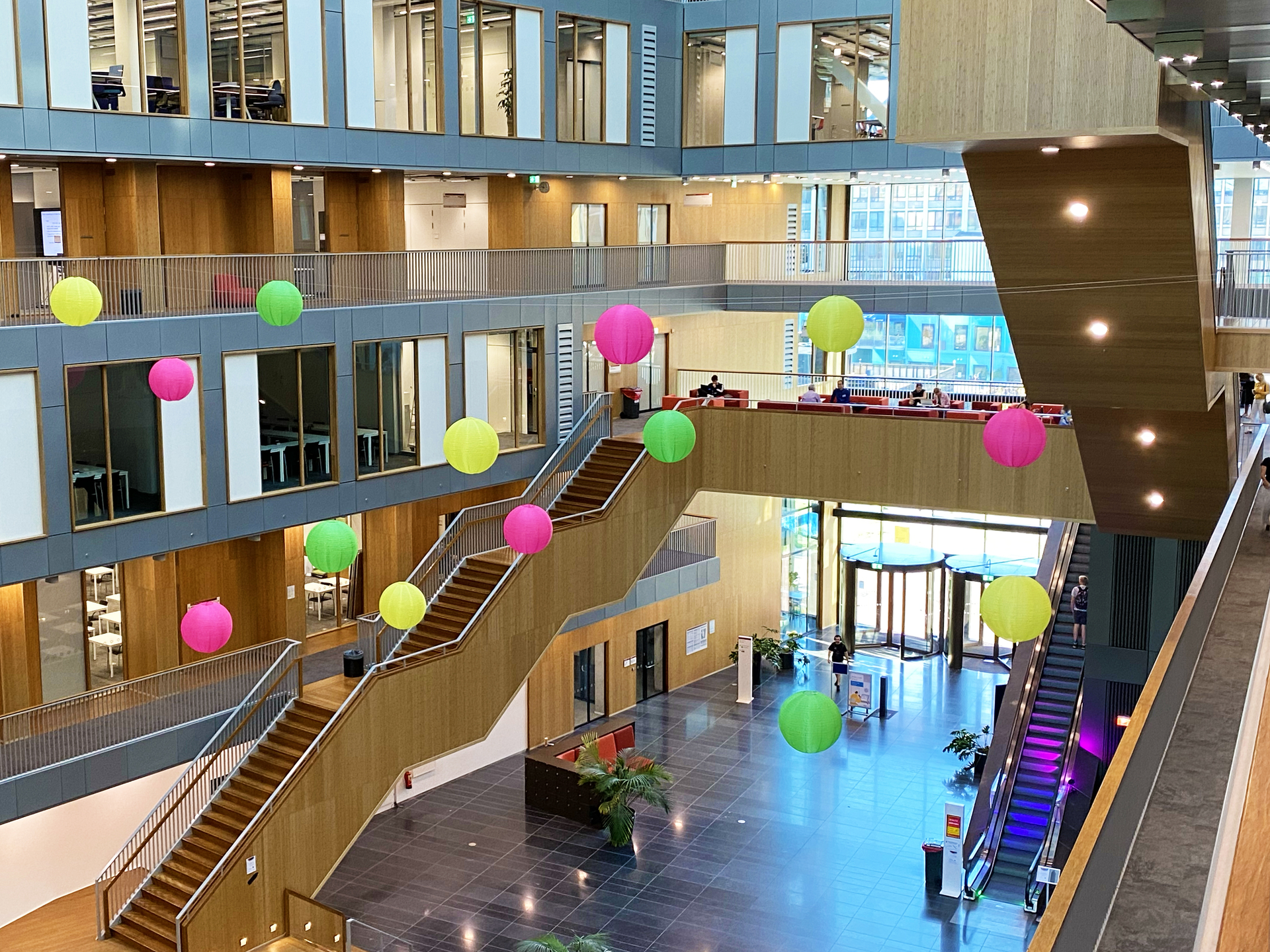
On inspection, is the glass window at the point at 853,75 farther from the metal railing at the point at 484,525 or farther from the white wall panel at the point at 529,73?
the metal railing at the point at 484,525

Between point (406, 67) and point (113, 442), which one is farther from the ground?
point (406, 67)

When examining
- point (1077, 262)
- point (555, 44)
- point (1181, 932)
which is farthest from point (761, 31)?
→ point (1181, 932)

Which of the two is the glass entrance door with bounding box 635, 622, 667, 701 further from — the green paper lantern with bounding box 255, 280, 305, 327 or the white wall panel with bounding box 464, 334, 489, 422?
the green paper lantern with bounding box 255, 280, 305, 327

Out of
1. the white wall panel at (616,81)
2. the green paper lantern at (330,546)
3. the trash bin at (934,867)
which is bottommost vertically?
the trash bin at (934,867)

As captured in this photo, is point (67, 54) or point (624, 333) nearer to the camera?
point (624, 333)

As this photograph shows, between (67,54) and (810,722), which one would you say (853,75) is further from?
(810,722)

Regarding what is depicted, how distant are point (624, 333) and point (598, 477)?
9.50 meters

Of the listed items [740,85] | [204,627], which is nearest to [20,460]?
[204,627]

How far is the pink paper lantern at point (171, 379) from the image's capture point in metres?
19.2

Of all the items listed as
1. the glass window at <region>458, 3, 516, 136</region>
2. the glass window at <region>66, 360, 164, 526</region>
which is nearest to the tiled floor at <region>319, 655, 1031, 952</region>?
the glass window at <region>66, 360, 164, 526</region>

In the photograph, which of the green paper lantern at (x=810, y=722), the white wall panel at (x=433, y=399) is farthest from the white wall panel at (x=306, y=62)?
the green paper lantern at (x=810, y=722)

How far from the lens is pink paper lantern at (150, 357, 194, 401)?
62.8 feet

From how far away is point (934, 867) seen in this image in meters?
23.4

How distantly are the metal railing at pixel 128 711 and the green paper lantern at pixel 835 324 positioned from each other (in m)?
10.8
